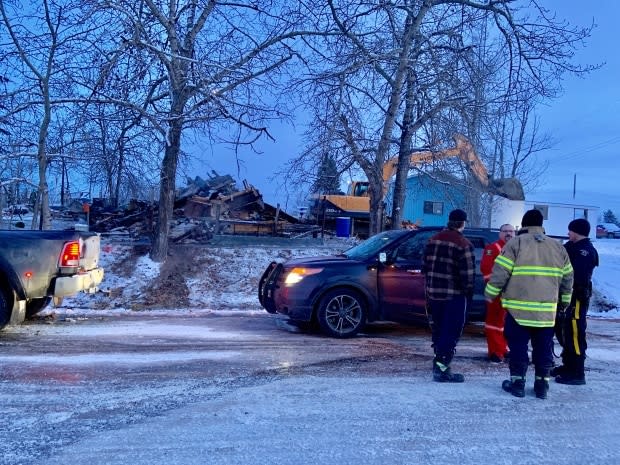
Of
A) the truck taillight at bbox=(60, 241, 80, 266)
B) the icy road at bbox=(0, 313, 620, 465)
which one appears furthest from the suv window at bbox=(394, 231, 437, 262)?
the truck taillight at bbox=(60, 241, 80, 266)

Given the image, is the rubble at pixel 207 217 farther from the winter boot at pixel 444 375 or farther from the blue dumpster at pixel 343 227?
the winter boot at pixel 444 375

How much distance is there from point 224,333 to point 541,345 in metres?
4.64

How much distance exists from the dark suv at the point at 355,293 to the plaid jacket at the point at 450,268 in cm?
243

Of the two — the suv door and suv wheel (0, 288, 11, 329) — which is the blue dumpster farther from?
suv wheel (0, 288, 11, 329)

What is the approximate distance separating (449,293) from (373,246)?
3201 mm

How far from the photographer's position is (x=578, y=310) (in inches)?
234

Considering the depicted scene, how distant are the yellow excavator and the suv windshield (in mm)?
6793

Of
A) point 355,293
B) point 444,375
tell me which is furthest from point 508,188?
point 444,375

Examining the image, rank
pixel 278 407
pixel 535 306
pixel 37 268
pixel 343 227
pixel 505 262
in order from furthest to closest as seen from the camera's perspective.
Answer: pixel 343 227, pixel 37 268, pixel 505 262, pixel 535 306, pixel 278 407

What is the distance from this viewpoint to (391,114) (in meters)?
14.8

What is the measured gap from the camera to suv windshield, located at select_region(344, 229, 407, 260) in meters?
8.81

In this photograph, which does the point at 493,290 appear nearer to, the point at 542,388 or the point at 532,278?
the point at 532,278

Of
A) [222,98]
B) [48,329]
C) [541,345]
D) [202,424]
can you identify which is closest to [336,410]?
[202,424]

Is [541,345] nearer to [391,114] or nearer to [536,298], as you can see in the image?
[536,298]
